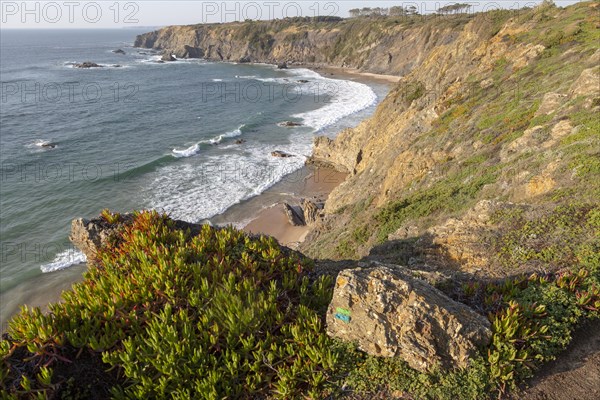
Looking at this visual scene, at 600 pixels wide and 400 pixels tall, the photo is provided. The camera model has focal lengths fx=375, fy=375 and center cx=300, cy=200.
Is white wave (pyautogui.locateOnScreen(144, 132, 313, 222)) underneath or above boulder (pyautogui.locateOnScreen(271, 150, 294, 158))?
underneath

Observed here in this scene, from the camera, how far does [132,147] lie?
1908 inches

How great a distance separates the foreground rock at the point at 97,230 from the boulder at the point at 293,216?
2035cm

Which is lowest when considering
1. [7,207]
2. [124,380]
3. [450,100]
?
[7,207]

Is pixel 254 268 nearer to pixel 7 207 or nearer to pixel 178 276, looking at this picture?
pixel 178 276

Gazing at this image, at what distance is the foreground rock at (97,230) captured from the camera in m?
10.2

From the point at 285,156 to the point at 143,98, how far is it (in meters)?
43.4

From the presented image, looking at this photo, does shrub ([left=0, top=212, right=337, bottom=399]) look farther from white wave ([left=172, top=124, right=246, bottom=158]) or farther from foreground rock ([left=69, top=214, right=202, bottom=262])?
white wave ([left=172, top=124, right=246, bottom=158])

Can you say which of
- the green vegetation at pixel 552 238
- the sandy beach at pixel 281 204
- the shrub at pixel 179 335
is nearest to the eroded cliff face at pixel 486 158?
the green vegetation at pixel 552 238

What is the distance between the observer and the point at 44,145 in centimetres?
4750

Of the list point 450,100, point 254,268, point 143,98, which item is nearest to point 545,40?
point 450,100

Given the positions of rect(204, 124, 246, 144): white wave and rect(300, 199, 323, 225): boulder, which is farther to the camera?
rect(204, 124, 246, 144): white wave

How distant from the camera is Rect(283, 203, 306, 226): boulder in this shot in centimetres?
3085

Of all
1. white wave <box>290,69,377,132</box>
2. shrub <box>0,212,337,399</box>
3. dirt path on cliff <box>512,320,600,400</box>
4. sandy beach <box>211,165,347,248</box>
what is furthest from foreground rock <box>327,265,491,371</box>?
white wave <box>290,69,377,132</box>

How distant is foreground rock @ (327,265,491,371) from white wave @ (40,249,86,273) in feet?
83.8
